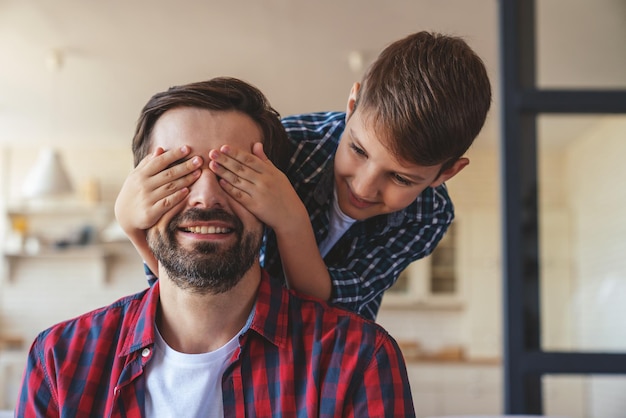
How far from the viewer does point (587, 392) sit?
258cm

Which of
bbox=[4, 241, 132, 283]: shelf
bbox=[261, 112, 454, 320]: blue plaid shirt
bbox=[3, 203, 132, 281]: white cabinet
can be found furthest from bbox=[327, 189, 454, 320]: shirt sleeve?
bbox=[4, 241, 132, 283]: shelf

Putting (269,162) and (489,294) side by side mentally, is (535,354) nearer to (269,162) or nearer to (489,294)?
(269,162)

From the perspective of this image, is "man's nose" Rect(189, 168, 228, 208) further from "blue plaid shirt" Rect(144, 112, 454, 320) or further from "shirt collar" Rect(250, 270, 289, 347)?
"blue plaid shirt" Rect(144, 112, 454, 320)

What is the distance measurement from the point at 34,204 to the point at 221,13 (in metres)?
4.15

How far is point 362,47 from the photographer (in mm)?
5609

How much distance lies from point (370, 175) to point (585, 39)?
142 cm

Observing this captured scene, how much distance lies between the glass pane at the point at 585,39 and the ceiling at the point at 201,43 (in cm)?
189

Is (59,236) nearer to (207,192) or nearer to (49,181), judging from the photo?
(49,181)

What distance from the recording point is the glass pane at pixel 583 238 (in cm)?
255

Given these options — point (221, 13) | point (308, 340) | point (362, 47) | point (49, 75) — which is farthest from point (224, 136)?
point (49, 75)

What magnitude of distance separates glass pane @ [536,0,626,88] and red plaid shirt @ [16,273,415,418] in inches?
53.3

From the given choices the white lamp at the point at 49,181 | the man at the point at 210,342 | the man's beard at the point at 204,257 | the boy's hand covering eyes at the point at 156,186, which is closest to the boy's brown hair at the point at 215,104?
the man at the point at 210,342

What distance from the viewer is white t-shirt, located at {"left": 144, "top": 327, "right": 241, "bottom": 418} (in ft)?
4.90

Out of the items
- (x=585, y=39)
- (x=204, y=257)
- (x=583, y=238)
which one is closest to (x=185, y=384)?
(x=204, y=257)
